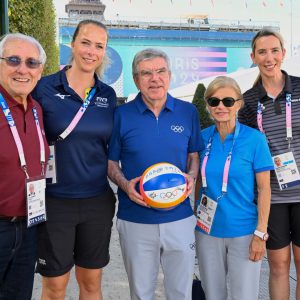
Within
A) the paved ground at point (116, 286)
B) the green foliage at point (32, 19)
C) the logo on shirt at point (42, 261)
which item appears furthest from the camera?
the green foliage at point (32, 19)

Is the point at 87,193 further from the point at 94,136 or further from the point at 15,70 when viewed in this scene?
the point at 15,70

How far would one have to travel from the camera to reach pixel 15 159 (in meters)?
2.24

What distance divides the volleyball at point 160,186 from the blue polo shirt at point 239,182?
0.29 metres

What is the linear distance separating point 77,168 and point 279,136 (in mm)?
1461

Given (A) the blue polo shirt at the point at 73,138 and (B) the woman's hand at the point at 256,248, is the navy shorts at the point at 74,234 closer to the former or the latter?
(A) the blue polo shirt at the point at 73,138

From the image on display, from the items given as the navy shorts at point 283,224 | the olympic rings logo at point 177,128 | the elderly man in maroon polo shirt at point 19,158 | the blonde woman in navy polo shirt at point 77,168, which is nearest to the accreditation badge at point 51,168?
the blonde woman in navy polo shirt at point 77,168

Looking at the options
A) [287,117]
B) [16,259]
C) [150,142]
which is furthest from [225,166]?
[16,259]

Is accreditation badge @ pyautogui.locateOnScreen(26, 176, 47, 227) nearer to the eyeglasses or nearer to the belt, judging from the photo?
the belt

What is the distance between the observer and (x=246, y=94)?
315 cm

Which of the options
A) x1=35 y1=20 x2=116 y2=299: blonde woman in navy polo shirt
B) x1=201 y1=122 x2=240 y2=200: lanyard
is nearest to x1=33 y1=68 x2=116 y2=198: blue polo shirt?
x1=35 y1=20 x2=116 y2=299: blonde woman in navy polo shirt

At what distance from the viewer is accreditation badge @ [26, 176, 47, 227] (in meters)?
2.30

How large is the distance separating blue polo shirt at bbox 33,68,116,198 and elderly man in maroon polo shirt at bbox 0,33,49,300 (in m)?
0.14

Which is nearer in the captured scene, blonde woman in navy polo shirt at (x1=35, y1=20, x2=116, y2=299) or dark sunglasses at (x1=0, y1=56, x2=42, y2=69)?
dark sunglasses at (x1=0, y1=56, x2=42, y2=69)

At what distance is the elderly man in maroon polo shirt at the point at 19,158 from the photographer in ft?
7.38
